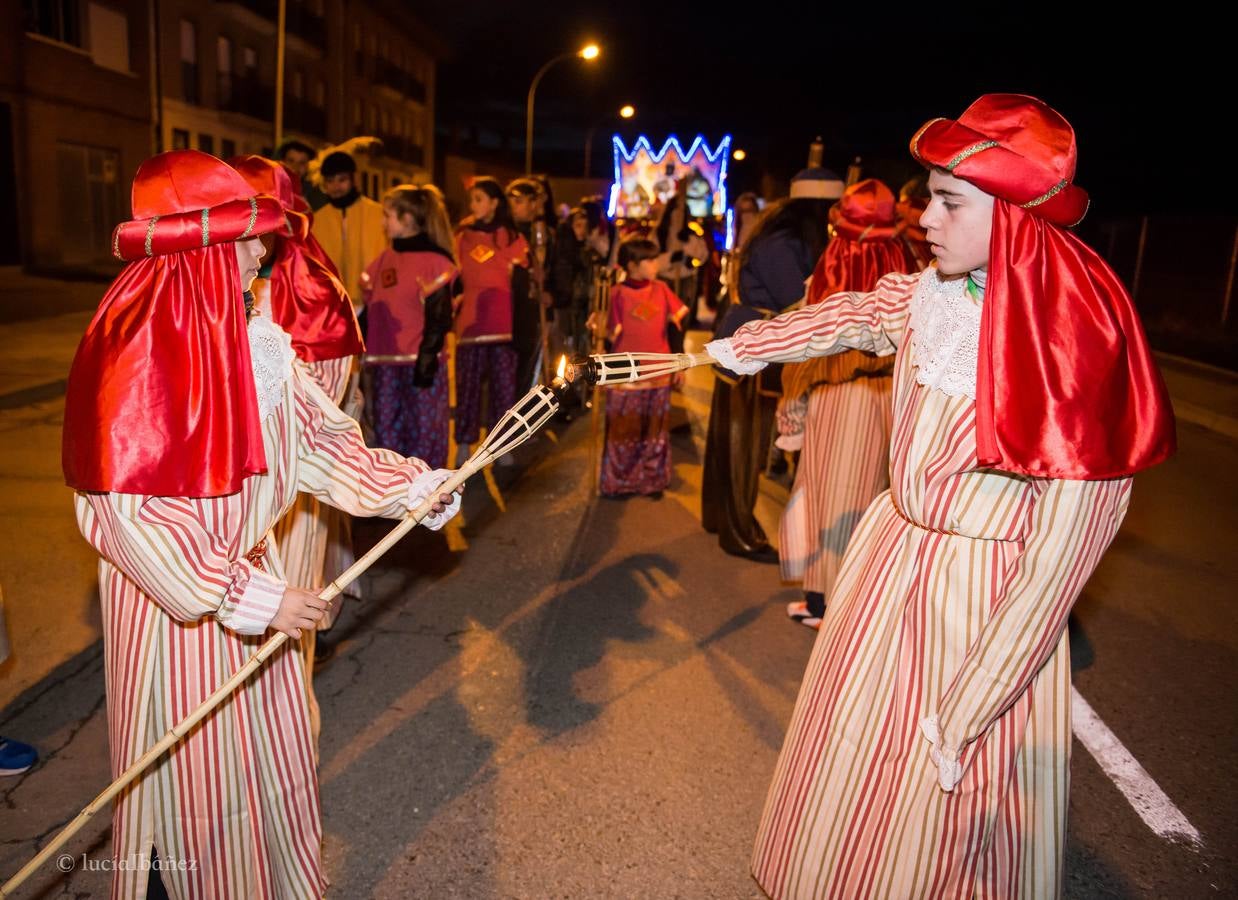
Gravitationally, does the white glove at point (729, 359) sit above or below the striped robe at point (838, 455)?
above

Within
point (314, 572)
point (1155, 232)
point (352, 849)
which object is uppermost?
point (1155, 232)

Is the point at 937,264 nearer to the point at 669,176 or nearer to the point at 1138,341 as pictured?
the point at 1138,341

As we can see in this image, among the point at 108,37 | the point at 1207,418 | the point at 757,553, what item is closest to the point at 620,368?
the point at 757,553

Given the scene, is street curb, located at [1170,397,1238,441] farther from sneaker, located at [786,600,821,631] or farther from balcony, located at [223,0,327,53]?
balcony, located at [223,0,327,53]

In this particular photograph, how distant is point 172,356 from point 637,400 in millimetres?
5623

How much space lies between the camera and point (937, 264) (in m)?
2.50

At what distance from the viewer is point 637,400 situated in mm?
7605

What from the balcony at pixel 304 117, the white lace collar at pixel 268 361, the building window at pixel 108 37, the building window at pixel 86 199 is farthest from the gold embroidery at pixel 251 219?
the balcony at pixel 304 117

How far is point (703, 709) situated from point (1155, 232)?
2145cm

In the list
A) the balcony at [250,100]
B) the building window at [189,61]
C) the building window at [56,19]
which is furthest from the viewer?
the balcony at [250,100]

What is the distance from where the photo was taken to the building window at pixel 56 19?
23.1 meters

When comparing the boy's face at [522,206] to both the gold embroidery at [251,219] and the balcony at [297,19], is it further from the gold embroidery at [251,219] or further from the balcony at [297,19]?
the balcony at [297,19]

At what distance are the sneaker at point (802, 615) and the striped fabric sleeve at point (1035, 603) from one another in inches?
111

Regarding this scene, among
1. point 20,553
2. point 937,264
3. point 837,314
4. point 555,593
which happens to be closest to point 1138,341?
point 937,264
